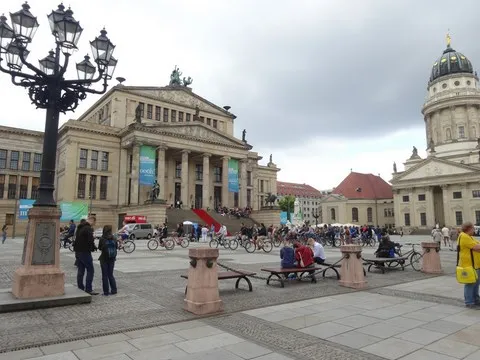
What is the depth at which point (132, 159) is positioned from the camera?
47.9m

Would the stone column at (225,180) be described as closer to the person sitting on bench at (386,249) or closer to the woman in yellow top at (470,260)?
the person sitting on bench at (386,249)

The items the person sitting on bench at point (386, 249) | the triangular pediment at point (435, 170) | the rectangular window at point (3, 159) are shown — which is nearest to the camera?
the person sitting on bench at point (386, 249)

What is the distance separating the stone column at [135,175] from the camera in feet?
148

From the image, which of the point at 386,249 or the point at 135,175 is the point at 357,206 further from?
the point at 386,249

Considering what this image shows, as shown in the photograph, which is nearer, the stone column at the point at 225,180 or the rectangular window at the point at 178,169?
the stone column at the point at 225,180

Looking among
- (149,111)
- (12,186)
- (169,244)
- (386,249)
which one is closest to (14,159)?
(12,186)

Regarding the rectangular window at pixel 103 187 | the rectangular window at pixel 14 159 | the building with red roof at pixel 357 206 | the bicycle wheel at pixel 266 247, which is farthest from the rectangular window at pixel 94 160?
the building with red roof at pixel 357 206

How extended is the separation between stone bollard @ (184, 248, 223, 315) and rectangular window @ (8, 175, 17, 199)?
50317mm

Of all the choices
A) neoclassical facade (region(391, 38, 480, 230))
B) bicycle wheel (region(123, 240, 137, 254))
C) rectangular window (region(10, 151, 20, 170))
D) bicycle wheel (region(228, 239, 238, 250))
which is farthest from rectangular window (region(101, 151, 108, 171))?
neoclassical facade (region(391, 38, 480, 230))

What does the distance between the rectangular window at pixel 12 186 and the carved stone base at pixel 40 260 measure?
47.6m

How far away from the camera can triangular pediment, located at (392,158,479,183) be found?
235 ft

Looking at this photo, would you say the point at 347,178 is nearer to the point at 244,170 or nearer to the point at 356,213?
the point at 356,213

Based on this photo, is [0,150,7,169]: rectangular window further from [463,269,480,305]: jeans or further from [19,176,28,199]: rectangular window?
[463,269,480,305]: jeans

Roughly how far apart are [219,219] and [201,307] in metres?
39.6
